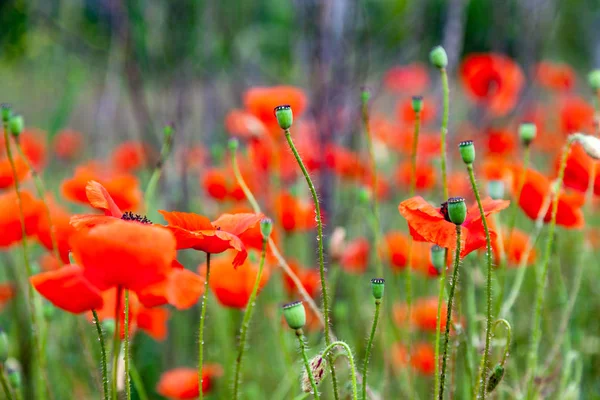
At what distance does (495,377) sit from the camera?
0.73 metres

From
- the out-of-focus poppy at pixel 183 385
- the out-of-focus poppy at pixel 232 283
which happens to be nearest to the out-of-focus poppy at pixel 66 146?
the out-of-focus poppy at pixel 183 385

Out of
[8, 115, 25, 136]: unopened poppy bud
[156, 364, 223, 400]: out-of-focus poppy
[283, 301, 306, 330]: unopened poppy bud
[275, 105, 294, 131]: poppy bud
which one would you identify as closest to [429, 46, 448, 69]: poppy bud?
[275, 105, 294, 131]: poppy bud

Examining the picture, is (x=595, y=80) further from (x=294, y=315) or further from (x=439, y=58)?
(x=294, y=315)

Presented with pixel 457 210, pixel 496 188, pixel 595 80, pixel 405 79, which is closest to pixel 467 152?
pixel 457 210

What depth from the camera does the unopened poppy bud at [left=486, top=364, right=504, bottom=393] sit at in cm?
72

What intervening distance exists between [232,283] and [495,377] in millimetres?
502

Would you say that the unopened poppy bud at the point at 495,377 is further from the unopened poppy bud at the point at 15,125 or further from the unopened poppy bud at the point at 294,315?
the unopened poppy bud at the point at 15,125

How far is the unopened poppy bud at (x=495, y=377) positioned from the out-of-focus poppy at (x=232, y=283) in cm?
45

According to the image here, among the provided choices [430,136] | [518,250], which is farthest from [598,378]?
[430,136]

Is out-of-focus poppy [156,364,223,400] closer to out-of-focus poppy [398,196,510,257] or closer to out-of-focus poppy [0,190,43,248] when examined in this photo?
out-of-focus poppy [0,190,43,248]

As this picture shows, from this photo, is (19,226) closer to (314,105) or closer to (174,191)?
(314,105)

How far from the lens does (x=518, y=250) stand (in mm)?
1297

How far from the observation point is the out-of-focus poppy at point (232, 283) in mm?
1112

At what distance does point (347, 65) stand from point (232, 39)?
552mm
